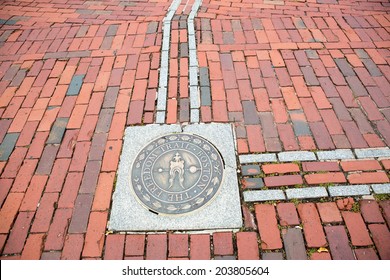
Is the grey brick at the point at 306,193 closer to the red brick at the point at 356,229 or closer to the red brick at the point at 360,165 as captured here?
the red brick at the point at 356,229

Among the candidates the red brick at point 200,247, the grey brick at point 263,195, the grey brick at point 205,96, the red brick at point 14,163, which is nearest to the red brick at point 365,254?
the grey brick at point 263,195

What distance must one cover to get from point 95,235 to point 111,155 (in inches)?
29.9

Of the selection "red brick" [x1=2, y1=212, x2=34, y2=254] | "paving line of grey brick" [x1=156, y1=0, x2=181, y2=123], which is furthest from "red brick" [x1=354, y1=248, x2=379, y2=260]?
"red brick" [x1=2, y1=212, x2=34, y2=254]

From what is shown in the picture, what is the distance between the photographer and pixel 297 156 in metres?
2.64

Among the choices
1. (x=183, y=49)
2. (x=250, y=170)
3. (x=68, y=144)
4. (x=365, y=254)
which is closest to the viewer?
(x=365, y=254)

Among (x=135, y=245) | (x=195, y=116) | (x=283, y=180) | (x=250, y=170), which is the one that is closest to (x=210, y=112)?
(x=195, y=116)

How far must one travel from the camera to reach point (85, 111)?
3078 mm

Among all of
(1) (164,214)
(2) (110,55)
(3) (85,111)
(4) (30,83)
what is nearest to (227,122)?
(1) (164,214)

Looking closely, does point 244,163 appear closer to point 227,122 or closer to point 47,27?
point 227,122

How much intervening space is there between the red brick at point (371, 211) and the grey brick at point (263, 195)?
2.06 ft

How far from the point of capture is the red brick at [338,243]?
2.10 metres

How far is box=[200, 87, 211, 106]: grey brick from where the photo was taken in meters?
3.10

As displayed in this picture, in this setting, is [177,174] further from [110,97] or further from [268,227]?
[110,97]

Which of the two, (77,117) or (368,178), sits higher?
(77,117)
